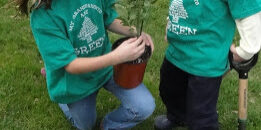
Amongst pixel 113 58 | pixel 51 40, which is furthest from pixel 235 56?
pixel 51 40

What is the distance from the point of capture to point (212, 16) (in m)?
2.62

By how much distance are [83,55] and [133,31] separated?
390 mm

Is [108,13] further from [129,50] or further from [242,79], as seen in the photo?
[242,79]

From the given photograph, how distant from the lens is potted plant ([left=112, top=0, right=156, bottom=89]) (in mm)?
2521

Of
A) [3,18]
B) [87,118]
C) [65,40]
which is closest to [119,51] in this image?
[65,40]

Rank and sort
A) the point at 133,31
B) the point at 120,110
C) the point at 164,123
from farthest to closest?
1. the point at 164,123
2. the point at 120,110
3. the point at 133,31

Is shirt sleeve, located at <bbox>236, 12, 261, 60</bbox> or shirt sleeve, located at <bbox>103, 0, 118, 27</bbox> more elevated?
shirt sleeve, located at <bbox>236, 12, 261, 60</bbox>

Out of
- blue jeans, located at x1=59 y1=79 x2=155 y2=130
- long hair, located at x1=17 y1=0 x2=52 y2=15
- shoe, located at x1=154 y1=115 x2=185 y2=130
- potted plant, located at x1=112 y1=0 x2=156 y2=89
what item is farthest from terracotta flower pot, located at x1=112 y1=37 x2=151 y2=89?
shoe, located at x1=154 y1=115 x2=185 y2=130

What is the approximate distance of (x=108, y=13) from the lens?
118 inches

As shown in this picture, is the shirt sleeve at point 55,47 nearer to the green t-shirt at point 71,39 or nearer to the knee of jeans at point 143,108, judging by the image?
the green t-shirt at point 71,39

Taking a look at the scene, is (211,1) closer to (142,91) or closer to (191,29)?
(191,29)

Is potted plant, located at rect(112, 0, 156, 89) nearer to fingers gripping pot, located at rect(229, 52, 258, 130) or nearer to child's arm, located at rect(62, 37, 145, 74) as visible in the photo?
child's arm, located at rect(62, 37, 145, 74)

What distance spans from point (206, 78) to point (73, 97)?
0.91 metres

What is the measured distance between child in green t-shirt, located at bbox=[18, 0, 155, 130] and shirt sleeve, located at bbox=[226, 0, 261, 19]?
1.85ft
